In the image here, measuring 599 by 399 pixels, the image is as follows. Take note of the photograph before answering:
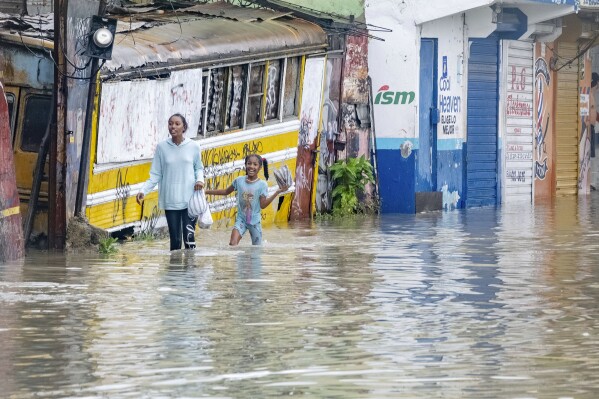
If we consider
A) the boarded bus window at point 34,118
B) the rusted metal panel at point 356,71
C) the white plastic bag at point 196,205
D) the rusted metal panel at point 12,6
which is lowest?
the white plastic bag at point 196,205

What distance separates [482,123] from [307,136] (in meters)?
5.79

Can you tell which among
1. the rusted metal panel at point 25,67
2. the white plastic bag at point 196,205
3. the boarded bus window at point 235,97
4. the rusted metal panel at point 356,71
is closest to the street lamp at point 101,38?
the rusted metal panel at point 25,67

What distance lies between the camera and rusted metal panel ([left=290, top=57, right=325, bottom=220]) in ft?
78.6

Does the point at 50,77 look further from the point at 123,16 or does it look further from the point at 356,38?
the point at 356,38

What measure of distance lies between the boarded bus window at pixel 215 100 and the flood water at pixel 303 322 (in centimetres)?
284

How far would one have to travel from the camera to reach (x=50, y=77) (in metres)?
17.2

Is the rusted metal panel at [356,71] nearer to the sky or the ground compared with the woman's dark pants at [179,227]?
nearer to the sky

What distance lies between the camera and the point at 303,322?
35.4ft

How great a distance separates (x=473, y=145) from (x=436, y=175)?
192 centimetres

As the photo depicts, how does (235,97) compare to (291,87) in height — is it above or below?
below

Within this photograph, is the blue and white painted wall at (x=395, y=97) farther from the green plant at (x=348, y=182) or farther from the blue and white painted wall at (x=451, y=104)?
the green plant at (x=348, y=182)

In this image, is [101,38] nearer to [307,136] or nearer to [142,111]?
[142,111]

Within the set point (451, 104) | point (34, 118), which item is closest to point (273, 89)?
point (451, 104)

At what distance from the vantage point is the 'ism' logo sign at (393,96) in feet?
86.4
